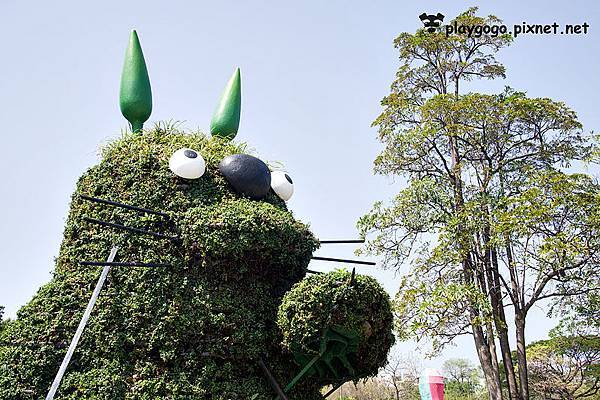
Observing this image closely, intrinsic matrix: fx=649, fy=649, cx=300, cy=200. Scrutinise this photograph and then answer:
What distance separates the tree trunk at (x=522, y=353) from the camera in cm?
1584

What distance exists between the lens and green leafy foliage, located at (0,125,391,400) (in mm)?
5684

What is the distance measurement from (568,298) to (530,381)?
5.10 meters

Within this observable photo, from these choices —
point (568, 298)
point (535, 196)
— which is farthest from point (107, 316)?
point (568, 298)

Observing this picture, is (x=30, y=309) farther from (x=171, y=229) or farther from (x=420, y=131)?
(x=420, y=131)

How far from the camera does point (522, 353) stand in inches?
634

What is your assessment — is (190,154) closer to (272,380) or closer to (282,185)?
(282,185)

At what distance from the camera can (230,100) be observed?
7.68 m

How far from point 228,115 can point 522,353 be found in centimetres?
1165

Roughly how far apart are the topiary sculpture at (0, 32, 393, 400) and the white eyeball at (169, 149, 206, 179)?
0.01m

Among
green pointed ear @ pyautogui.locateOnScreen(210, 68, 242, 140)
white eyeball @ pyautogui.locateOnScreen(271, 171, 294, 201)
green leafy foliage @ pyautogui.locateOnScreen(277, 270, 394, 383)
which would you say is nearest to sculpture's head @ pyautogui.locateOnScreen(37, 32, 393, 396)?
green leafy foliage @ pyautogui.locateOnScreen(277, 270, 394, 383)

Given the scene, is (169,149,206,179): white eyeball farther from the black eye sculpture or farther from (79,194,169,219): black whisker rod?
(79,194,169,219): black whisker rod

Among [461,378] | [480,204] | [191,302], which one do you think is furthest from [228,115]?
[461,378]

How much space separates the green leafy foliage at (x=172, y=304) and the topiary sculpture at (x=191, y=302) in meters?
0.01

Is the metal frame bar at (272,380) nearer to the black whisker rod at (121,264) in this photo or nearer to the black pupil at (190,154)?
the black whisker rod at (121,264)
